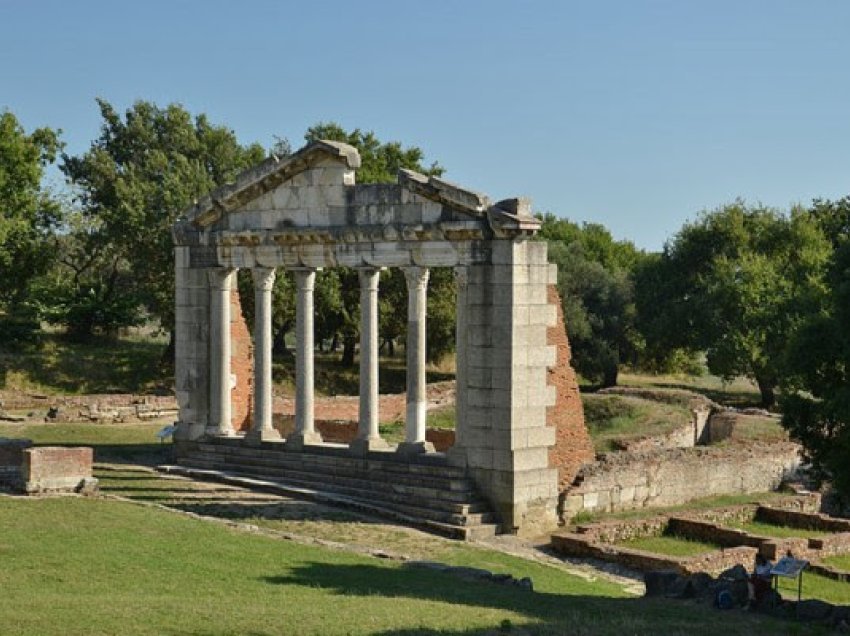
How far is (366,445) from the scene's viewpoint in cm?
2728

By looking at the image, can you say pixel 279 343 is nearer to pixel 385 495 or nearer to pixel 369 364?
pixel 369 364

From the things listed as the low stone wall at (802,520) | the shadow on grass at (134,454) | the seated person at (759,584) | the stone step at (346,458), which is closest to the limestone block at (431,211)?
the stone step at (346,458)

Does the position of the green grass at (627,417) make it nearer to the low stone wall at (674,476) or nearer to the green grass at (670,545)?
the low stone wall at (674,476)

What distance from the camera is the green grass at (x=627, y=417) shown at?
35719 millimetres

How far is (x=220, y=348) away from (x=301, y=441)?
12.0ft

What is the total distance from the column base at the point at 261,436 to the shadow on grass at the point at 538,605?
1010cm

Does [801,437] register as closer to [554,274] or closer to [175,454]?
[554,274]

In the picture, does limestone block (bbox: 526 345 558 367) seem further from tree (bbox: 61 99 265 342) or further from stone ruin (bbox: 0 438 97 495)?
tree (bbox: 61 99 265 342)

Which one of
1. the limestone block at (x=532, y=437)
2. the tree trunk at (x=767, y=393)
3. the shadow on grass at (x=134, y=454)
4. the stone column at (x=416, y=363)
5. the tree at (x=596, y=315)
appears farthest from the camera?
the tree at (x=596, y=315)

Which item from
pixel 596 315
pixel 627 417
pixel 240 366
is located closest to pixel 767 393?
pixel 596 315

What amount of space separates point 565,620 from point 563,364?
1090 cm

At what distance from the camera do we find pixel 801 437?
19.8 metres

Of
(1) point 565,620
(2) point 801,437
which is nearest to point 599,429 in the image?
(2) point 801,437

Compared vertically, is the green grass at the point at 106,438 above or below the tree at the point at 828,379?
below
